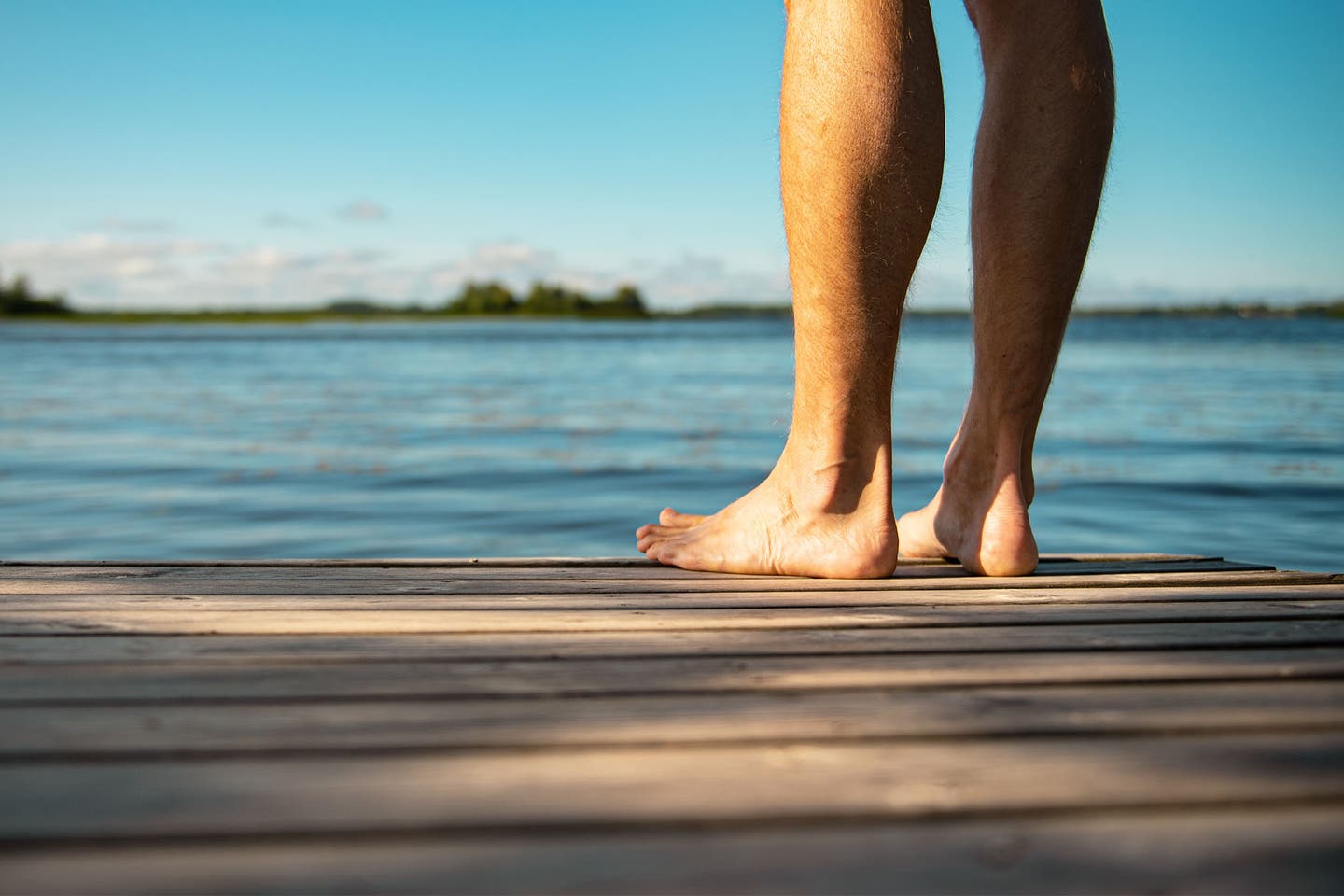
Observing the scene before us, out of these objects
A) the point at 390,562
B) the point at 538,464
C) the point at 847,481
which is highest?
the point at 847,481

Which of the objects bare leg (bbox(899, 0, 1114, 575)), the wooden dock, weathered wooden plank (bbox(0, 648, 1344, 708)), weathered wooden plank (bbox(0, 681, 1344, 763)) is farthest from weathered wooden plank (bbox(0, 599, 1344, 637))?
bare leg (bbox(899, 0, 1114, 575))

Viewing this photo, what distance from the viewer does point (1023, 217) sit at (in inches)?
63.4

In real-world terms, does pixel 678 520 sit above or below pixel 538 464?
above

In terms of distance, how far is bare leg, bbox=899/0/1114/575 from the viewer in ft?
5.22

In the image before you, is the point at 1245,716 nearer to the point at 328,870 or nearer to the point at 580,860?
the point at 580,860

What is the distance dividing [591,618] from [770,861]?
1.98 feet

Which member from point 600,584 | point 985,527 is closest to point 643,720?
point 600,584

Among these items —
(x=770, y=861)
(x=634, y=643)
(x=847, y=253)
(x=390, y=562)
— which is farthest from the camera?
(x=390, y=562)

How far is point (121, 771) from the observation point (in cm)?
72

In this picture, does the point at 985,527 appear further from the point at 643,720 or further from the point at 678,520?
the point at 643,720

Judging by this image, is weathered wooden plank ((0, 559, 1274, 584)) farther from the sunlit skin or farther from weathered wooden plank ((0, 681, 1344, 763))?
weathered wooden plank ((0, 681, 1344, 763))

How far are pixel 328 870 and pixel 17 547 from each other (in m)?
3.88

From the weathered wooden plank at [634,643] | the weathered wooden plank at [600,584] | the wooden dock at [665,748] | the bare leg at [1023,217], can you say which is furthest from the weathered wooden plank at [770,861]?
the bare leg at [1023,217]

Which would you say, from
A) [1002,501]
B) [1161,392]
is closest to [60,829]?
[1002,501]
